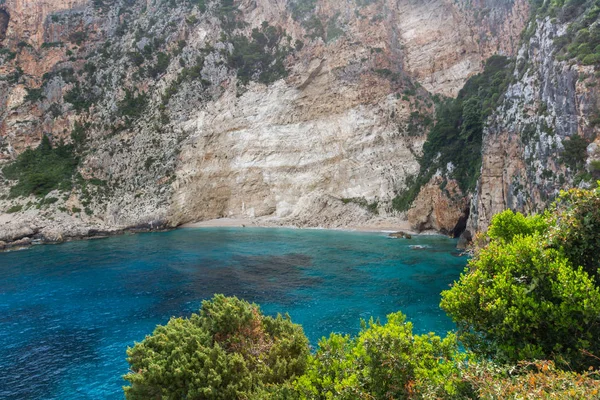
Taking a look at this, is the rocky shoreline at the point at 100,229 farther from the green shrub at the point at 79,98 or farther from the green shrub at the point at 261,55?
the green shrub at the point at 261,55

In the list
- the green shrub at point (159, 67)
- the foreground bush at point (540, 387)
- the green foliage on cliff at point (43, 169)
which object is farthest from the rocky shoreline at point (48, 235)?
the foreground bush at point (540, 387)

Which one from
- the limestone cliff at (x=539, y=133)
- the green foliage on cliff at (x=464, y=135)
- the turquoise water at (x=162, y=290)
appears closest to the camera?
the turquoise water at (x=162, y=290)

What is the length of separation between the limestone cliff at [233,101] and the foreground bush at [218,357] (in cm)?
5465

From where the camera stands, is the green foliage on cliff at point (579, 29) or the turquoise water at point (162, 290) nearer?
the turquoise water at point (162, 290)

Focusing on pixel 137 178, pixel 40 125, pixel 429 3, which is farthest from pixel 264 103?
pixel 40 125

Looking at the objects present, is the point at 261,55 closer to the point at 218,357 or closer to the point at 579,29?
the point at 579,29

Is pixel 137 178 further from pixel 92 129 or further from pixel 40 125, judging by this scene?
pixel 40 125

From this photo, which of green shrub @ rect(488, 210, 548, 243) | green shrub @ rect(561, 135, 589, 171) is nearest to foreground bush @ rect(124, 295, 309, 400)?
green shrub @ rect(488, 210, 548, 243)

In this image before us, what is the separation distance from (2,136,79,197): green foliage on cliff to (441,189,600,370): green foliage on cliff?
261ft

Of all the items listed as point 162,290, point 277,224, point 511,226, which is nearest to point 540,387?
point 511,226

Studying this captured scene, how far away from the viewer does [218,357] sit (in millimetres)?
9859

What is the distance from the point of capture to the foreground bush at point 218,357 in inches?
372

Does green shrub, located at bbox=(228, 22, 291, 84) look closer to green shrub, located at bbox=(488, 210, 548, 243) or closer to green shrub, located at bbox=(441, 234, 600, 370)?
green shrub, located at bbox=(488, 210, 548, 243)

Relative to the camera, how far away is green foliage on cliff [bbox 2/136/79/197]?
70.4 meters
